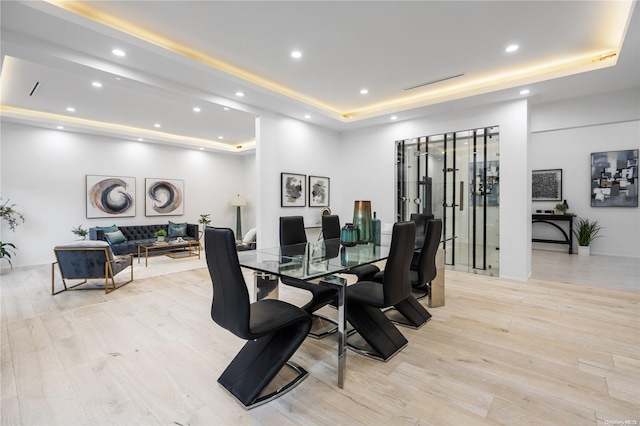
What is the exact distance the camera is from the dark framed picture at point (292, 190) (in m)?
5.26

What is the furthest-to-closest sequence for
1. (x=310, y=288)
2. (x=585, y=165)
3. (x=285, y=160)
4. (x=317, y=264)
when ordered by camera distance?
1. (x=585, y=165)
2. (x=285, y=160)
3. (x=310, y=288)
4. (x=317, y=264)

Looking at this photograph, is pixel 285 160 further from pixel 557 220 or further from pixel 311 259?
pixel 557 220

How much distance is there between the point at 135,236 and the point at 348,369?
258 inches

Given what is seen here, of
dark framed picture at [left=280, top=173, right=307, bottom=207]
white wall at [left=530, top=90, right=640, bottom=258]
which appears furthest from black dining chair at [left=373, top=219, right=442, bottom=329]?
white wall at [left=530, top=90, right=640, bottom=258]

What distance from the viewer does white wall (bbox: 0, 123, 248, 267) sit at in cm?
557

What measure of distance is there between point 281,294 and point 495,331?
241 cm

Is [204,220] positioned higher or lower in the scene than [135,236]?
higher

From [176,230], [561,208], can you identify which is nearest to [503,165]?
[561,208]

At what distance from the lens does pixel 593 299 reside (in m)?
3.55

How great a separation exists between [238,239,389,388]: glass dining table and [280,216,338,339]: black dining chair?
3.7 inches

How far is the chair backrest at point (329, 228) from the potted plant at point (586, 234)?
234 inches

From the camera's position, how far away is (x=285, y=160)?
532 centimetres

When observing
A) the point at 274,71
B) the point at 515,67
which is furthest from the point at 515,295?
the point at 274,71

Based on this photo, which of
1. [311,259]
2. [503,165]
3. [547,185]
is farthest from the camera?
[547,185]
